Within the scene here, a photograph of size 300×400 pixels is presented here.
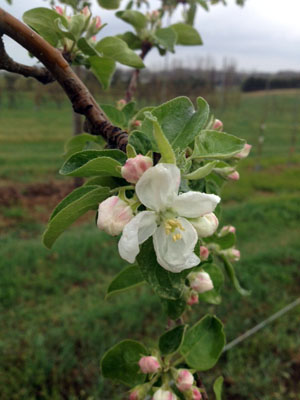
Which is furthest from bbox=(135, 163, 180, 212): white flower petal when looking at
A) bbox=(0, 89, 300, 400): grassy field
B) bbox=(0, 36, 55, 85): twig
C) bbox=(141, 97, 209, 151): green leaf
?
bbox=(0, 89, 300, 400): grassy field

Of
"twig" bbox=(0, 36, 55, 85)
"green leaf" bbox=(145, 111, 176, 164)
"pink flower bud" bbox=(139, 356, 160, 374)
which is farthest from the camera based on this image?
"pink flower bud" bbox=(139, 356, 160, 374)

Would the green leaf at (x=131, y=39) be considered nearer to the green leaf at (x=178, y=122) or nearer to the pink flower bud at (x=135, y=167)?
the green leaf at (x=178, y=122)

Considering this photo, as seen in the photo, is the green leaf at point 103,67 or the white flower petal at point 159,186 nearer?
the white flower petal at point 159,186

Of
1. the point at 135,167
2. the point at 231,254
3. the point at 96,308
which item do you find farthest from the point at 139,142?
the point at 96,308

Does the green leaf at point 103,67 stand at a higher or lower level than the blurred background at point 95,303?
higher

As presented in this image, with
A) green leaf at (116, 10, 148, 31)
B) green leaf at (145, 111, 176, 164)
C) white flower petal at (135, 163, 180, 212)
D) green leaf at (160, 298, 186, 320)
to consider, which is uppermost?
green leaf at (116, 10, 148, 31)

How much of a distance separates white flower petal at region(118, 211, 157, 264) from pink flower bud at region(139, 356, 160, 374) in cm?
37

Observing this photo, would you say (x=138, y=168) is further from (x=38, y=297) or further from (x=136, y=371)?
(x=38, y=297)

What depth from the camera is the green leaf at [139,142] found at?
58cm

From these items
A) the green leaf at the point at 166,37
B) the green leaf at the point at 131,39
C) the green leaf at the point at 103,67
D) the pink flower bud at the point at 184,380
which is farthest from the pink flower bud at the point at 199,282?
the green leaf at the point at 131,39

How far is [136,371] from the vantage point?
0.89 metres

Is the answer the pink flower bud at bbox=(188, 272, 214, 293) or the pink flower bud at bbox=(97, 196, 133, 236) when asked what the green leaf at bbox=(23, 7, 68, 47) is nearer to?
the pink flower bud at bbox=(97, 196, 133, 236)

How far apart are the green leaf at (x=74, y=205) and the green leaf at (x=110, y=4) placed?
914 mm

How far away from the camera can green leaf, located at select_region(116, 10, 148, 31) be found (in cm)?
121
